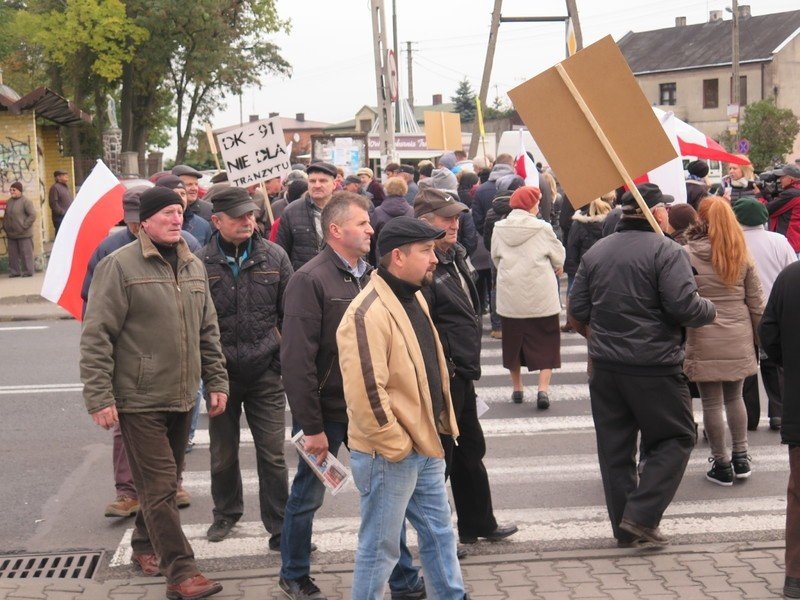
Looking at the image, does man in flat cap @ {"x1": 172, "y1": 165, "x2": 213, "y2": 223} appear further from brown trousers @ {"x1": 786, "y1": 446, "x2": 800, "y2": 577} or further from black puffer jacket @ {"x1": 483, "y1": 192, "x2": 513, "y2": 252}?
brown trousers @ {"x1": 786, "y1": 446, "x2": 800, "y2": 577}

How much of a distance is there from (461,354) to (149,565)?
190 cm

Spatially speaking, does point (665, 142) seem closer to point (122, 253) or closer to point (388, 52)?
point (122, 253)

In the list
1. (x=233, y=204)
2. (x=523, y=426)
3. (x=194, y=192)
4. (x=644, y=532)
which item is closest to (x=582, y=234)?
(x=523, y=426)

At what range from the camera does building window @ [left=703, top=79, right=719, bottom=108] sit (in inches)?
2889

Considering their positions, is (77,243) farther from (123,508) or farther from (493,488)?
(493,488)

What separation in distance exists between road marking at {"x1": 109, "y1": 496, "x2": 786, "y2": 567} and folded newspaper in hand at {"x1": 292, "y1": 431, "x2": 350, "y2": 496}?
4.02 ft

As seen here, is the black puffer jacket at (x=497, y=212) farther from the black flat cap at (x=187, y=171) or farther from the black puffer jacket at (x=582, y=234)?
the black flat cap at (x=187, y=171)

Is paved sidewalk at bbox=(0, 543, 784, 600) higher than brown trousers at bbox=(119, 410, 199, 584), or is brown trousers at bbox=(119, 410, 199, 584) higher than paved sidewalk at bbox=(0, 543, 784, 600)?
brown trousers at bbox=(119, 410, 199, 584)

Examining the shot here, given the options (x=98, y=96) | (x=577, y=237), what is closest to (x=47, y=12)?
(x=98, y=96)

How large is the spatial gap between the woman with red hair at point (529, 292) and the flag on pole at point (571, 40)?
13815 mm

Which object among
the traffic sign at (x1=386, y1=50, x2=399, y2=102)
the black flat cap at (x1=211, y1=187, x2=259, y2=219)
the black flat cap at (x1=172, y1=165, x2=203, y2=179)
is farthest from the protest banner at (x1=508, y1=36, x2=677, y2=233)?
the traffic sign at (x1=386, y1=50, x2=399, y2=102)

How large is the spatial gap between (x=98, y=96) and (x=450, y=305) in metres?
44.1

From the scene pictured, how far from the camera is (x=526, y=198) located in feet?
31.3

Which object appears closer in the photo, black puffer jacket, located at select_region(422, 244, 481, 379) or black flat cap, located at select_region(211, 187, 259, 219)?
black puffer jacket, located at select_region(422, 244, 481, 379)
